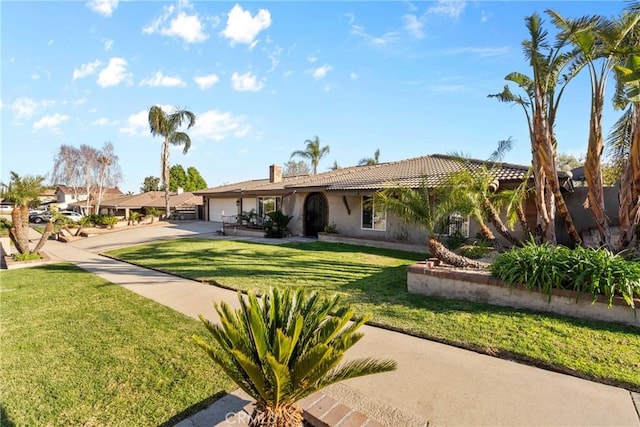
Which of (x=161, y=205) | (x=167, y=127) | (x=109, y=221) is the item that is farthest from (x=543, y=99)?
(x=161, y=205)

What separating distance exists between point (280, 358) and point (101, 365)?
3.52 m

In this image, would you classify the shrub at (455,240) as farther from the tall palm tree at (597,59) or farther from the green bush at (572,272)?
the green bush at (572,272)

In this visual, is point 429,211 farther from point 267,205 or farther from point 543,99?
point 267,205

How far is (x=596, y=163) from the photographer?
25.7 ft

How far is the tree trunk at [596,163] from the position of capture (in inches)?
305

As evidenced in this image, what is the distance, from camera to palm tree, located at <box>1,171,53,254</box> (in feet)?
46.2

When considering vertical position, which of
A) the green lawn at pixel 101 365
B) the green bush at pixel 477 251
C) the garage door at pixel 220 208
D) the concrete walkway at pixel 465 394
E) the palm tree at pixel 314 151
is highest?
the palm tree at pixel 314 151

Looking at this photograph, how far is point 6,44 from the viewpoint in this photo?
7.16 metres

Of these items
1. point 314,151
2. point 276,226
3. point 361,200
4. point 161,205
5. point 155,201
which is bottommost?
point 276,226

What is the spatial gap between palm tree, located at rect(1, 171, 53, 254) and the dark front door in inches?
509

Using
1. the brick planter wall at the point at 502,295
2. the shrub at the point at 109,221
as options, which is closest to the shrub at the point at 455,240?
the brick planter wall at the point at 502,295

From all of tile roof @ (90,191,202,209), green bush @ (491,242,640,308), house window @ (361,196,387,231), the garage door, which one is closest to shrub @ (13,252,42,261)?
the garage door

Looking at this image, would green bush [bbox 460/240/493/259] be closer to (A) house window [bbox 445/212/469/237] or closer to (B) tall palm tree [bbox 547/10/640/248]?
(A) house window [bbox 445/212/469/237]

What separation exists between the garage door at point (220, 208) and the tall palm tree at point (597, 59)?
2461 cm
